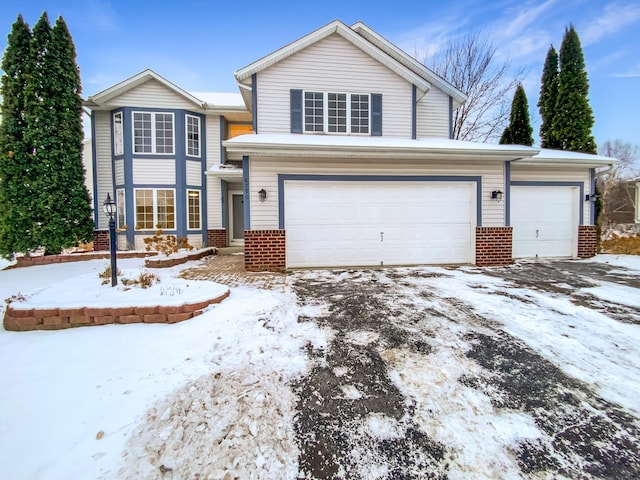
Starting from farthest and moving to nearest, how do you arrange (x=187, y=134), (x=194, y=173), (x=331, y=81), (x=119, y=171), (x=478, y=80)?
(x=478, y=80)
(x=194, y=173)
(x=187, y=134)
(x=119, y=171)
(x=331, y=81)

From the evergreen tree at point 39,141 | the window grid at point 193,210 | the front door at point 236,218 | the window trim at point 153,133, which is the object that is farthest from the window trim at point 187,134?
the evergreen tree at point 39,141

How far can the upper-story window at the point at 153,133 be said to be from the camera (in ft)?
36.8

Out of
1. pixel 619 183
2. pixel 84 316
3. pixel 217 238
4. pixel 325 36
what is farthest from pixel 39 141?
pixel 619 183

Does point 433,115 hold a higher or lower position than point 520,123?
lower

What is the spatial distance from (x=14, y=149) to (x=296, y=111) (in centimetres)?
887

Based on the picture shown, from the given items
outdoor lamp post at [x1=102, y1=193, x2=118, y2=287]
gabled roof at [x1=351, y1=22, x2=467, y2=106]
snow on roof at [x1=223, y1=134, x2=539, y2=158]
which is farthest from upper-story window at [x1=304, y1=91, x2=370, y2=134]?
outdoor lamp post at [x1=102, y1=193, x2=118, y2=287]

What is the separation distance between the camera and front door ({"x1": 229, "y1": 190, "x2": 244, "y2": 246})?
42.3 feet

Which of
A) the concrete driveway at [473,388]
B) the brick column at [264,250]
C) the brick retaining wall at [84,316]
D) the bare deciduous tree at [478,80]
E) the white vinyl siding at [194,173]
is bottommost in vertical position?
the concrete driveway at [473,388]

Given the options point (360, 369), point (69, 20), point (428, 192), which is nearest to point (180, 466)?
point (360, 369)

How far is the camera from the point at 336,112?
8.51 m

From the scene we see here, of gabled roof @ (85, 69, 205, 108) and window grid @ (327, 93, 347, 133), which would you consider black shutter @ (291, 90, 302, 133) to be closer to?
→ window grid @ (327, 93, 347, 133)

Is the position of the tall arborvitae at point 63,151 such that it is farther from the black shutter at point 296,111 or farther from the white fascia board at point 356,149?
the black shutter at point 296,111

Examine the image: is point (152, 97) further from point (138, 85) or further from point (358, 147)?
point (358, 147)

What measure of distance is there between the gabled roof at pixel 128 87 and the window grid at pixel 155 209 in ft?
11.3
